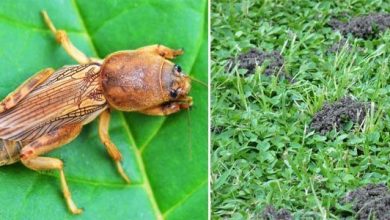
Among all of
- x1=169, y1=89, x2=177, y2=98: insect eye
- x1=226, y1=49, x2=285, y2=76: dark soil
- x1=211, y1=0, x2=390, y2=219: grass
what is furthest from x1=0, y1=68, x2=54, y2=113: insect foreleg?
x1=226, y1=49, x2=285, y2=76: dark soil

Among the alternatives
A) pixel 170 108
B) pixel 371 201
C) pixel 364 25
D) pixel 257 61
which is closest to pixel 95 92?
pixel 170 108

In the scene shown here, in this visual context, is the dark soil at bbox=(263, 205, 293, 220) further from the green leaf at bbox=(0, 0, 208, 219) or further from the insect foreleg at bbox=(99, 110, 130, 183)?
the insect foreleg at bbox=(99, 110, 130, 183)

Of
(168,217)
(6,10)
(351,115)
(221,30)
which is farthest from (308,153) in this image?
(6,10)

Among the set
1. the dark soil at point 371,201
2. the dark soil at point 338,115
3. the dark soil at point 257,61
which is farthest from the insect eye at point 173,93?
the dark soil at point 257,61

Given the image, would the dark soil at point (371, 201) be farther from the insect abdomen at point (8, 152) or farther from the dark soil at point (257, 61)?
the insect abdomen at point (8, 152)

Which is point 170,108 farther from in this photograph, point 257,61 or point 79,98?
point 257,61
